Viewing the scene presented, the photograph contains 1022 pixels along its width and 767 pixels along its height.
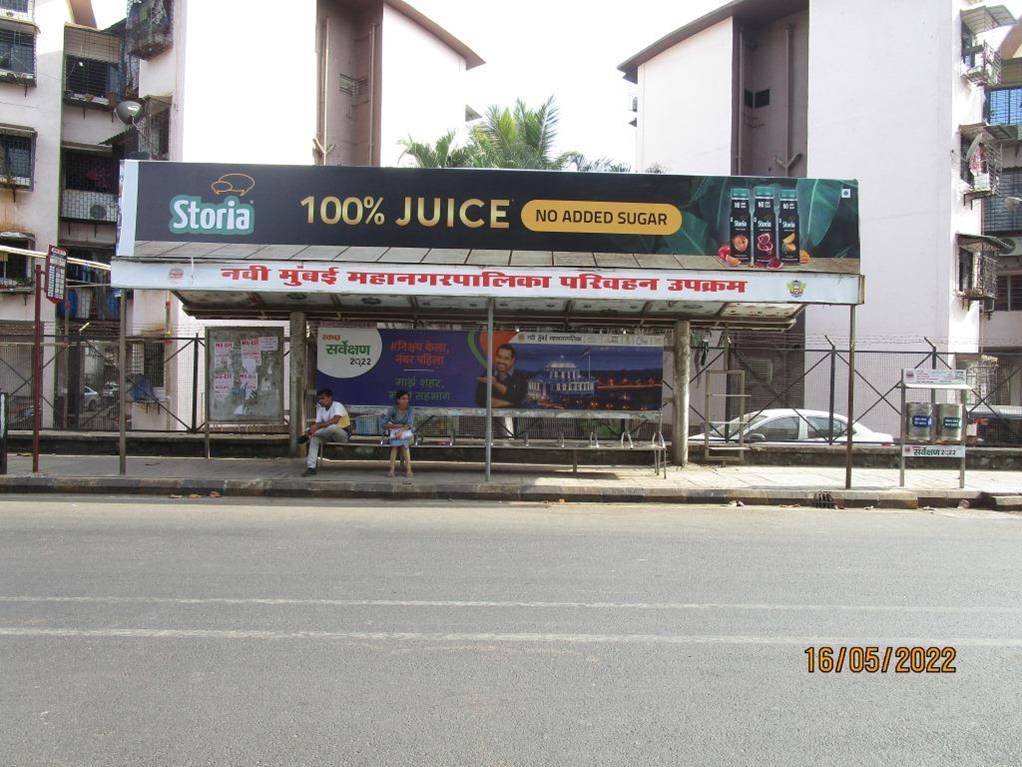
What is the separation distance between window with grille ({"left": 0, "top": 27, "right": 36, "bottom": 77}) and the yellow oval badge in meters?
22.2

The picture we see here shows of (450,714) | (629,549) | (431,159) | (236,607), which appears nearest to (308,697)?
(450,714)

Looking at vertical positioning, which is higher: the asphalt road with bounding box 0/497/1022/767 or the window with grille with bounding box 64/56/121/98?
the window with grille with bounding box 64/56/121/98

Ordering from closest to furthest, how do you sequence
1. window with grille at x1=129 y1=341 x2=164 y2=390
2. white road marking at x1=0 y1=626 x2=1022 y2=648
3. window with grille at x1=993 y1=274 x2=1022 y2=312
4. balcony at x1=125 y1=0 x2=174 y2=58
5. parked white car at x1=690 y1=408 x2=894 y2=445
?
white road marking at x1=0 y1=626 x2=1022 y2=648 < parked white car at x1=690 y1=408 x2=894 y2=445 < window with grille at x1=129 y1=341 x2=164 y2=390 < balcony at x1=125 y1=0 x2=174 y2=58 < window with grille at x1=993 y1=274 x2=1022 y2=312

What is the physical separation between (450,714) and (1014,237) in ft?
114

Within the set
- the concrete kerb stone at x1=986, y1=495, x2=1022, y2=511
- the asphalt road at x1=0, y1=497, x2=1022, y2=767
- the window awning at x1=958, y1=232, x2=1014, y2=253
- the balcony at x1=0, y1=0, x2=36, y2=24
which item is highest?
the balcony at x1=0, y1=0, x2=36, y2=24

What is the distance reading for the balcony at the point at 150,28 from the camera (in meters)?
23.5

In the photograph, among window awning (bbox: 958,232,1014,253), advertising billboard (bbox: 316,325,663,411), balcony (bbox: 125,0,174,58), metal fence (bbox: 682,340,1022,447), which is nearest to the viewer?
advertising billboard (bbox: 316,325,663,411)

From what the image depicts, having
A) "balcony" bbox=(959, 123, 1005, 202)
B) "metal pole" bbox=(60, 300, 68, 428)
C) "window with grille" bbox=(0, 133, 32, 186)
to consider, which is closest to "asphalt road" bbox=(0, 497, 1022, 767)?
"metal pole" bbox=(60, 300, 68, 428)

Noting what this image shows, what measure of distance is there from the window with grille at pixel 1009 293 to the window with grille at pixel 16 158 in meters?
36.5

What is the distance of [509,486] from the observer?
37.9 ft

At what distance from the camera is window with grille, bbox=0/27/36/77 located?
2538 centimetres

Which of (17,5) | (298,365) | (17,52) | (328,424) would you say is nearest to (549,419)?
(328,424)

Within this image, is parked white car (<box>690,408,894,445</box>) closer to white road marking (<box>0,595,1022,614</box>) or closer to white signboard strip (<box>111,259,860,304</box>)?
white signboard strip (<box>111,259,860,304</box>)

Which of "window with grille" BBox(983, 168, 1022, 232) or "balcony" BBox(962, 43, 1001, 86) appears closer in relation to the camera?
"balcony" BBox(962, 43, 1001, 86)
